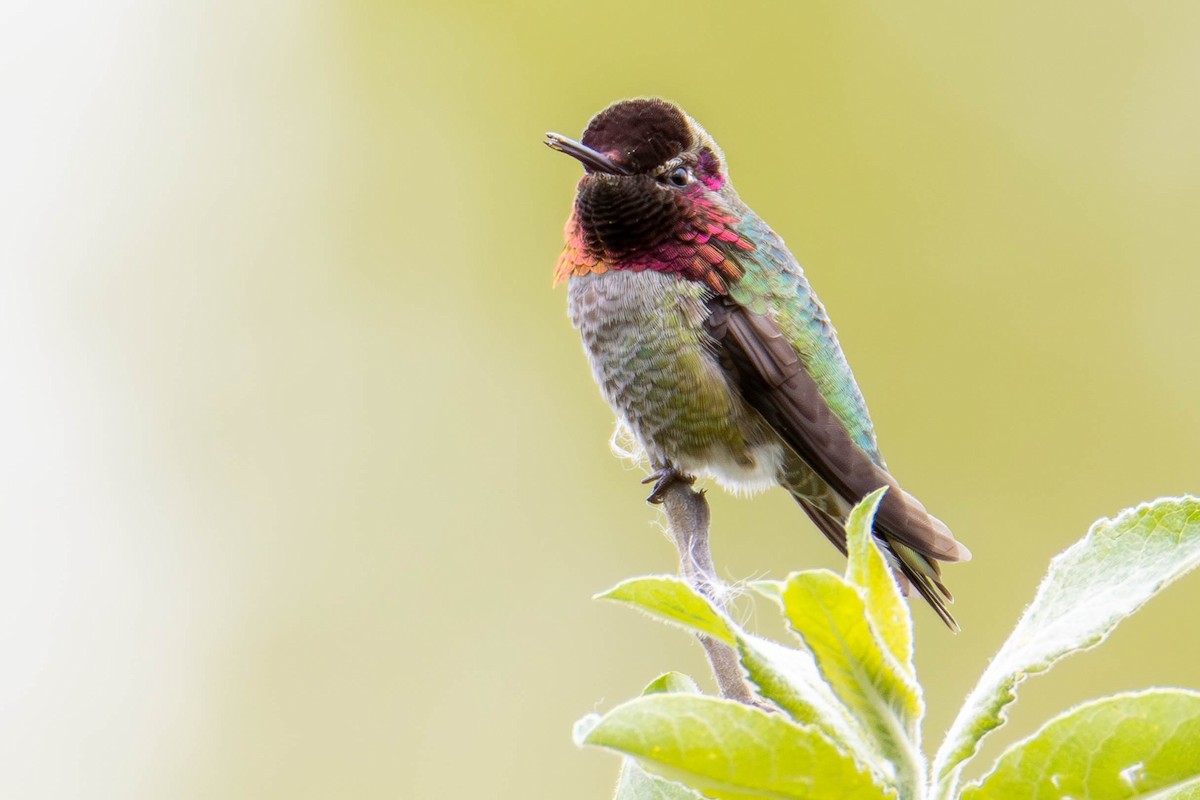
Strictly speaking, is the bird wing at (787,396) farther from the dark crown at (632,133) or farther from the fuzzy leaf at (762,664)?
the fuzzy leaf at (762,664)

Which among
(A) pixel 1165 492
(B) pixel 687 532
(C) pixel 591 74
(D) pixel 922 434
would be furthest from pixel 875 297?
(B) pixel 687 532

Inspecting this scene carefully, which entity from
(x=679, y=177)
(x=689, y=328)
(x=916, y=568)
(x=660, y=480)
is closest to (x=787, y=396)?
(x=689, y=328)

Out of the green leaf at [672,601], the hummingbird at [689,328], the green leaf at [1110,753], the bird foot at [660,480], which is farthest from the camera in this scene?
the hummingbird at [689,328]

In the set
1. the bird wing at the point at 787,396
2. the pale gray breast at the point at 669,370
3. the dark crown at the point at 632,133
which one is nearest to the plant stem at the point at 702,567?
the bird wing at the point at 787,396

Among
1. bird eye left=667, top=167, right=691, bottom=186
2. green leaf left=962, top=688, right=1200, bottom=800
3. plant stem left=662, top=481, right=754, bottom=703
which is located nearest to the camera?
green leaf left=962, top=688, right=1200, bottom=800

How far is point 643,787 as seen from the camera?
1032 mm

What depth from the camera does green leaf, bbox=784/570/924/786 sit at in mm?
833

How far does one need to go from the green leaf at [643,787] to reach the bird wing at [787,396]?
226 cm

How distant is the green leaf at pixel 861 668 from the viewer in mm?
833

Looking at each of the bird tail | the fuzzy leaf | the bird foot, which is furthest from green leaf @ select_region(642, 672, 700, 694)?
the bird tail

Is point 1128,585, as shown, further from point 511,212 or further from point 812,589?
point 511,212

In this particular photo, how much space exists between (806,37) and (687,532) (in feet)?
25.4

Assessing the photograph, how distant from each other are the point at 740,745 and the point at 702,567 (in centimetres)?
82

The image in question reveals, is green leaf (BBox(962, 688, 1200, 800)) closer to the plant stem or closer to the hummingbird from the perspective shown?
the plant stem
